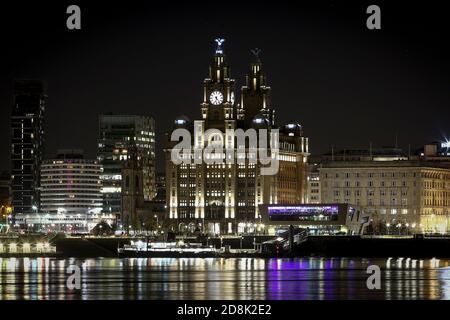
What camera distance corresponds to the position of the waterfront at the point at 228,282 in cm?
9719

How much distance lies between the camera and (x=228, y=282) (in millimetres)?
111688

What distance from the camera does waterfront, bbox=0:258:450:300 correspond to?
319ft

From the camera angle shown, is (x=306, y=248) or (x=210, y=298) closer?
(x=210, y=298)

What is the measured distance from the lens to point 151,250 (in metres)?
186
